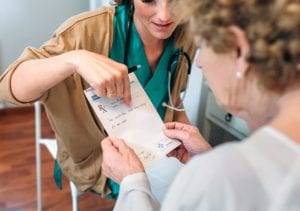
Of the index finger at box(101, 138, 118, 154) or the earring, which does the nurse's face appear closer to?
the index finger at box(101, 138, 118, 154)

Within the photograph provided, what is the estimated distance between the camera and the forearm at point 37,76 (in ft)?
3.12

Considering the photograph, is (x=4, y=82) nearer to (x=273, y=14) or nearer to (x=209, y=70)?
(x=209, y=70)

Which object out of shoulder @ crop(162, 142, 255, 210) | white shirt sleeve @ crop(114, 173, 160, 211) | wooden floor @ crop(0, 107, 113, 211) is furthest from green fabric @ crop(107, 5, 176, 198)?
wooden floor @ crop(0, 107, 113, 211)

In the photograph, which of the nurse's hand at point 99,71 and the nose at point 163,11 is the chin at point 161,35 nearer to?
the nose at point 163,11

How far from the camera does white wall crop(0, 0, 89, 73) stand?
2.60 metres

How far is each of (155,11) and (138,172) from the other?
49 centimetres

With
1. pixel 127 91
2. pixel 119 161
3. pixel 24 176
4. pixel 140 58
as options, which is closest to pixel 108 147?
pixel 119 161

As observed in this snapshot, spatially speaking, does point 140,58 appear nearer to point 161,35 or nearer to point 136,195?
point 161,35

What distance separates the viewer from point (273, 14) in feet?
1.70

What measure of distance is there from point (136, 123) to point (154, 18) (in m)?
0.32

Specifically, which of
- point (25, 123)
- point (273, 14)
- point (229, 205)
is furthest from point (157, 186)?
point (25, 123)

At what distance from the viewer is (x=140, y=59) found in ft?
3.91

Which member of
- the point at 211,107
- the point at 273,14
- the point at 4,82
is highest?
the point at 273,14

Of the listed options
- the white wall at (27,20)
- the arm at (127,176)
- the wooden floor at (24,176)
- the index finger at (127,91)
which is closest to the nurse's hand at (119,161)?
the arm at (127,176)
